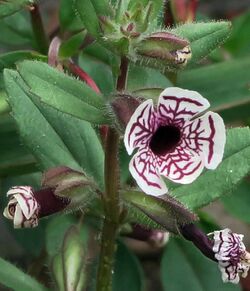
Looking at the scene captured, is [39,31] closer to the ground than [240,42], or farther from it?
farther from it

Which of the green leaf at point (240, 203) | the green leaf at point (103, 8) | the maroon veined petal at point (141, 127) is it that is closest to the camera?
the maroon veined petal at point (141, 127)

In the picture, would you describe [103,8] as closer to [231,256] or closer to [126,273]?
[231,256]

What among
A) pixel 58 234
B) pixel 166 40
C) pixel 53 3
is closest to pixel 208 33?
pixel 166 40

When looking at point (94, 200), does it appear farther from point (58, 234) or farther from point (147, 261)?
point (147, 261)

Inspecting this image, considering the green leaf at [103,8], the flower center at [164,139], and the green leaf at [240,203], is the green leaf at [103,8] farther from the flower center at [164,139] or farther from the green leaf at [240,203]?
the green leaf at [240,203]

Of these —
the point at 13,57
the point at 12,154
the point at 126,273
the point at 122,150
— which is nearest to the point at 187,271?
the point at 126,273

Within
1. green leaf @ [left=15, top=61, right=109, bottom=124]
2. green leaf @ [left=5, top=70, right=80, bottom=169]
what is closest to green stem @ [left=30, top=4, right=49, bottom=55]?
green leaf @ [left=5, top=70, right=80, bottom=169]

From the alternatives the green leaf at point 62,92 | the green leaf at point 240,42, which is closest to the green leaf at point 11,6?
the green leaf at point 62,92
